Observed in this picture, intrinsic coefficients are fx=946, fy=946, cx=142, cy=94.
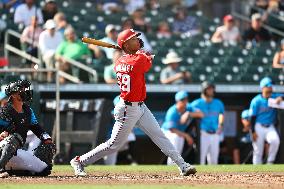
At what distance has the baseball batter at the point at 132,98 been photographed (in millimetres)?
10727

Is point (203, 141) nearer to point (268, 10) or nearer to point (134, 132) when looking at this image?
point (134, 132)

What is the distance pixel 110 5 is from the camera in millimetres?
20562

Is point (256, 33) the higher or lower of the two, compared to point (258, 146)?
higher

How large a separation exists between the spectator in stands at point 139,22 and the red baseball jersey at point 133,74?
8.77 meters

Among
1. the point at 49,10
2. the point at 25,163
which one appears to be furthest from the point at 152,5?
the point at 25,163

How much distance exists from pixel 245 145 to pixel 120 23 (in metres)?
4.10

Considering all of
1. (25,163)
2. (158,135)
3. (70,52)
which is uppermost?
(70,52)

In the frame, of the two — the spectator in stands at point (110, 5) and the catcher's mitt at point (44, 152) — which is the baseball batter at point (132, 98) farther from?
the spectator in stands at point (110, 5)

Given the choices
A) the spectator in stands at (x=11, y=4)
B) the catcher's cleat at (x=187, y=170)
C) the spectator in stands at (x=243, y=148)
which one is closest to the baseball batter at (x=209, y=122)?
the spectator in stands at (x=243, y=148)

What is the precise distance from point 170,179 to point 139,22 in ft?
31.5

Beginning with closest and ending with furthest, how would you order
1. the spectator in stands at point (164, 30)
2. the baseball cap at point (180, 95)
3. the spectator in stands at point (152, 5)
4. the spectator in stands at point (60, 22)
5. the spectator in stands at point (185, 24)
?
1. the baseball cap at point (180, 95)
2. the spectator in stands at point (60, 22)
3. the spectator in stands at point (164, 30)
4. the spectator in stands at point (185, 24)
5. the spectator in stands at point (152, 5)

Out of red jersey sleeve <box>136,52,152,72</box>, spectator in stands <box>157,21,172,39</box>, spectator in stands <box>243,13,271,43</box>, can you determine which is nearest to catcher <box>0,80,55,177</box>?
red jersey sleeve <box>136,52,152,72</box>

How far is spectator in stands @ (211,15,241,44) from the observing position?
19.9 meters

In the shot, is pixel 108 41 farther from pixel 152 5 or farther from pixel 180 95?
pixel 152 5
